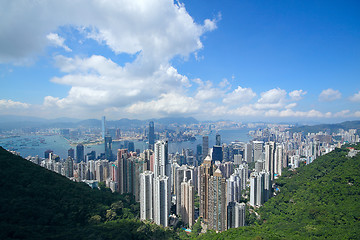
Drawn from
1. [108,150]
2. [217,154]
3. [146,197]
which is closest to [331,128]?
[217,154]

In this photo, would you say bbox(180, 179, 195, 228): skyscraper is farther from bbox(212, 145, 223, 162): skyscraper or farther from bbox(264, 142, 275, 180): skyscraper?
bbox(212, 145, 223, 162): skyscraper

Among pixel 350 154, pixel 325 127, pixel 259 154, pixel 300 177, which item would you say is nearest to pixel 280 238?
pixel 300 177

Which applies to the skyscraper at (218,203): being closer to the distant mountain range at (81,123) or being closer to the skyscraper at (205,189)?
the skyscraper at (205,189)

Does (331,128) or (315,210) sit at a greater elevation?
(331,128)

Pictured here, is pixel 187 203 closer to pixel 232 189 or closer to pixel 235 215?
pixel 235 215

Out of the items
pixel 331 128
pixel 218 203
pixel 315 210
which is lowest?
pixel 315 210

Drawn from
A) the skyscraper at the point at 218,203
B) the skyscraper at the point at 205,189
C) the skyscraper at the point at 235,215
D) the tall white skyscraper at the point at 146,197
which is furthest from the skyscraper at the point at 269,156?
the tall white skyscraper at the point at 146,197
